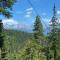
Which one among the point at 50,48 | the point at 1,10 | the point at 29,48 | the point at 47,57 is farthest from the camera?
the point at 47,57

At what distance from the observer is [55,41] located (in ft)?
207

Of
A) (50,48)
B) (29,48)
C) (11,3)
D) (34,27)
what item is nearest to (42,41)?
(34,27)

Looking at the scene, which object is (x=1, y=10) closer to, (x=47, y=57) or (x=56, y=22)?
(x=56, y=22)

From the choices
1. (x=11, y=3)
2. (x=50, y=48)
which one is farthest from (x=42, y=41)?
(x=11, y=3)

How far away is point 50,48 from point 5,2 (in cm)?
5021

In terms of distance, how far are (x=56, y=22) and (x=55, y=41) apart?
4199mm

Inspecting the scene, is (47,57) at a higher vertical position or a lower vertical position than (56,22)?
lower

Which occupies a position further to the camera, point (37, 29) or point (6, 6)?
point (37, 29)

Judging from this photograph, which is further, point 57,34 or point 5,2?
point 57,34

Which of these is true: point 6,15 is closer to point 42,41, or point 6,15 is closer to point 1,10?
point 1,10

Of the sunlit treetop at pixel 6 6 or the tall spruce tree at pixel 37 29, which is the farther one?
the tall spruce tree at pixel 37 29

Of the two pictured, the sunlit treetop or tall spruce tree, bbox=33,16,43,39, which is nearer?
the sunlit treetop

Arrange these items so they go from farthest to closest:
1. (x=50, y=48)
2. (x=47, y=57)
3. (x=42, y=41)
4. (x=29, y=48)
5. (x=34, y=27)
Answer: (x=34, y=27) → (x=42, y=41) → (x=47, y=57) → (x=50, y=48) → (x=29, y=48)

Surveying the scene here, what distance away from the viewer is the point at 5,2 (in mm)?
15469
